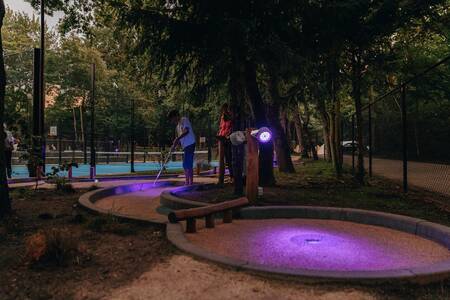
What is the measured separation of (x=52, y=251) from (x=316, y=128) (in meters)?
48.0

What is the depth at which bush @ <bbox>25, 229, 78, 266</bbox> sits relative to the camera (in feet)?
11.8

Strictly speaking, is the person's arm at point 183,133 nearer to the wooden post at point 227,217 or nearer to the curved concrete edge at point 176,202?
the curved concrete edge at point 176,202

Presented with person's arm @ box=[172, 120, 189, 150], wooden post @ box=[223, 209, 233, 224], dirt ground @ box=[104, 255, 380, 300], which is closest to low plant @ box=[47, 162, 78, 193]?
person's arm @ box=[172, 120, 189, 150]

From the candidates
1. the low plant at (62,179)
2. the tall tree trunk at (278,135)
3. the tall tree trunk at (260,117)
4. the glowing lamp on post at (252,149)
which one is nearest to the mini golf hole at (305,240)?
the glowing lamp on post at (252,149)

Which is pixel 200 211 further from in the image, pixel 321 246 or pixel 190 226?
pixel 321 246

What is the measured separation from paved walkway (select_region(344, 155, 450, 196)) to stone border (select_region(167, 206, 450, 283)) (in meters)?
4.66

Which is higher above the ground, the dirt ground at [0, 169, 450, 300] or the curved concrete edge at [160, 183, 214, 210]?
the curved concrete edge at [160, 183, 214, 210]

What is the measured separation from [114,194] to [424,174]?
1051cm

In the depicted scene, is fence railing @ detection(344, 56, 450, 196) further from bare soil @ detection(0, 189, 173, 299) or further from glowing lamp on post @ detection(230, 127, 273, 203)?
bare soil @ detection(0, 189, 173, 299)

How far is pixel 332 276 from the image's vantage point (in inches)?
130

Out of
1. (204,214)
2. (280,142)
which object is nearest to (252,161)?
(204,214)

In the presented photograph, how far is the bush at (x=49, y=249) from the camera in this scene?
359 centimetres

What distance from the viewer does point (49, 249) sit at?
3621mm

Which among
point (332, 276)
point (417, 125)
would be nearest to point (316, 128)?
point (417, 125)
